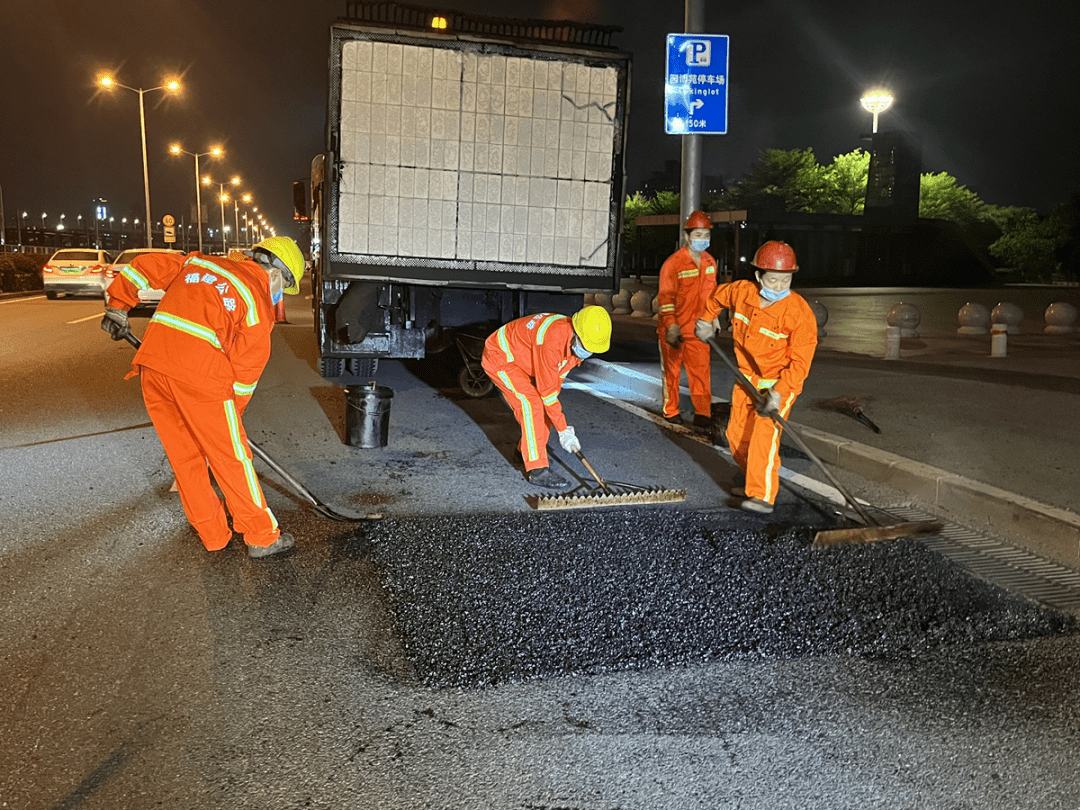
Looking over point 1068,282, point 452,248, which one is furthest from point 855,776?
point 1068,282

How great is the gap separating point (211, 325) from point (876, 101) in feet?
204

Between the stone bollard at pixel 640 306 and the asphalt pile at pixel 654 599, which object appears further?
the stone bollard at pixel 640 306

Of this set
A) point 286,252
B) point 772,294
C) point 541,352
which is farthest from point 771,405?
point 286,252

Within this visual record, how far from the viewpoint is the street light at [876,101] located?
5966cm

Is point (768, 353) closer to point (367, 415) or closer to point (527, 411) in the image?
point (527, 411)

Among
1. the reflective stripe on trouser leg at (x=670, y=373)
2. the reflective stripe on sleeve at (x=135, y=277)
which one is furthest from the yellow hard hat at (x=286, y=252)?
the reflective stripe on trouser leg at (x=670, y=373)

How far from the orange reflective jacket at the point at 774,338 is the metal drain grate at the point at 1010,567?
3.58 ft

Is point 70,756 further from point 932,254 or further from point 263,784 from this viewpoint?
point 932,254

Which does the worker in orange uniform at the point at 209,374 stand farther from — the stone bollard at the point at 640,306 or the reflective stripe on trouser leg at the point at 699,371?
the stone bollard at the point at 640,306

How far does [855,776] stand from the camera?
2941 mm

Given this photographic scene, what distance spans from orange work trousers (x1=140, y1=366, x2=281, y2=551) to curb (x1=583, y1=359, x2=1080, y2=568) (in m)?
4.06

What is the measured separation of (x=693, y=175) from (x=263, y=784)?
31.1 ft

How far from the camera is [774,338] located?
5930 millimetres

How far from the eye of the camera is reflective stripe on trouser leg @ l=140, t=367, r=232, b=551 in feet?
15.5
